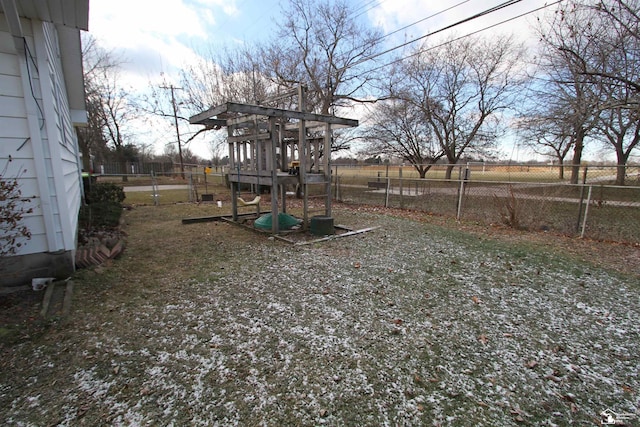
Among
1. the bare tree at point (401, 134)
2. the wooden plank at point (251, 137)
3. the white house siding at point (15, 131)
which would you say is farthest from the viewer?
the bare tree at point (401, 134)

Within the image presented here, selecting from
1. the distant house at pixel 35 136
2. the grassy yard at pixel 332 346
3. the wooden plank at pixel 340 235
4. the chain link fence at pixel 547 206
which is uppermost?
the distant house at pixel 35 136

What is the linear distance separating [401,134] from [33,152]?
1839cm

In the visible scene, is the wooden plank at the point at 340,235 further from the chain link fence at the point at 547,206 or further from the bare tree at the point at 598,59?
the bare tree at the point at 598,59

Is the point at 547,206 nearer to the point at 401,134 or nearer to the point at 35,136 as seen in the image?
the point at 35,136

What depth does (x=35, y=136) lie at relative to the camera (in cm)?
311

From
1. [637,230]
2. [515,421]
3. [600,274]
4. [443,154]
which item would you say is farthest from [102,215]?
[443,154]

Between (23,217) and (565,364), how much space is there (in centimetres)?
538

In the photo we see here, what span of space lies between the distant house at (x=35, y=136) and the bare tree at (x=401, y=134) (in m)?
15.4

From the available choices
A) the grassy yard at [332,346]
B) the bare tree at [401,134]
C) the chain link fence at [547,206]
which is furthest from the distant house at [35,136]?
the bare tree at [401,134]

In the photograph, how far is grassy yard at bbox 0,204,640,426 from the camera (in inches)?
69.9

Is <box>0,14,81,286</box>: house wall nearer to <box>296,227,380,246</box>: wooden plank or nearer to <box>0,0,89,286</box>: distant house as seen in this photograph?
<box>0,0,89,286</box>: distant house

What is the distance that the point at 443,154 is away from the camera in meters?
19.2

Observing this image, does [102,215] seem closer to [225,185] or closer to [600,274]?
[600,274]

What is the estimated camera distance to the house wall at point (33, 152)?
2.98m
